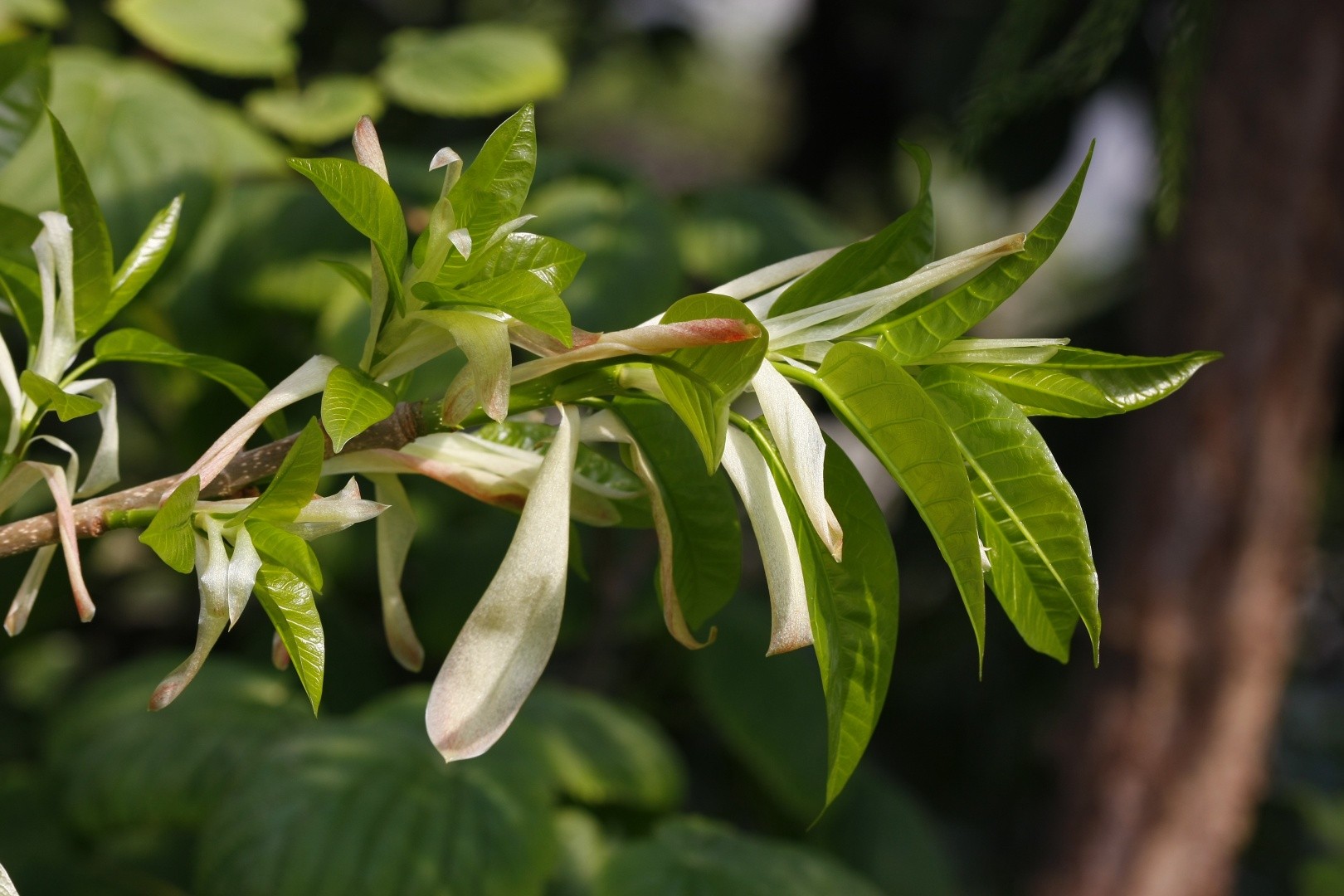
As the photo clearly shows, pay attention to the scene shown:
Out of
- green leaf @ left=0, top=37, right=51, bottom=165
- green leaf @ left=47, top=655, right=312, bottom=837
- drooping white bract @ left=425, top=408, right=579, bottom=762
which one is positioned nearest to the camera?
drooping white bract @ left=425, top=408, right=579, bottom=762

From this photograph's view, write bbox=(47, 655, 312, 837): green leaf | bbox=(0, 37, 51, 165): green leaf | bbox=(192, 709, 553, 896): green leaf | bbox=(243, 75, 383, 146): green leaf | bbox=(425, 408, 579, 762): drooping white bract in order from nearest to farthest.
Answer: bbox=(425, 408, 579, 762): drooping white bract < bbox=(0, 37, 51, 165): green leaf < bbox=(192, 709, 553, 896): green leaf < bbox=(47, 655, 312, 837): green leaf < bbox=(243, 75, 383, 146): green leaf

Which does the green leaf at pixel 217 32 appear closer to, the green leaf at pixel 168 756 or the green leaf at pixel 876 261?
the green leaf at pixel 168 756

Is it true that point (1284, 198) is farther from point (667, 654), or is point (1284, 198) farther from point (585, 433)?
point (585, 433)

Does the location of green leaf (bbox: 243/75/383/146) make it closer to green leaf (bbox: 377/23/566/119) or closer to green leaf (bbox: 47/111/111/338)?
green leaf (bbox: 377/23/566/119)

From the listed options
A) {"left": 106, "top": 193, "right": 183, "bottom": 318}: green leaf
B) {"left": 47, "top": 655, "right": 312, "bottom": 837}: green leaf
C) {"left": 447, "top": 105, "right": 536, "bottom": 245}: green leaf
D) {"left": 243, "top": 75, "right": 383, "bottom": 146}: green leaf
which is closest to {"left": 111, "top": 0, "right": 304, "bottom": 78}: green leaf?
{"left": 243, "top": 75, "right": 383, "bottom": 146}: green leaf

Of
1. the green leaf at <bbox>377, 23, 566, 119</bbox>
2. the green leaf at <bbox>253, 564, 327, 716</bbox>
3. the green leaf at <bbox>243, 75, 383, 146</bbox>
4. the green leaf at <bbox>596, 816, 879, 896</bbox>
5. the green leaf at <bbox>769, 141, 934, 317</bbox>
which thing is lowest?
the green leaf at <bbox>596, 816, 879, 896</bbox>

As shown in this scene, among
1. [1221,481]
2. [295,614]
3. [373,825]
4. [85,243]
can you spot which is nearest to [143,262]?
[85,243]

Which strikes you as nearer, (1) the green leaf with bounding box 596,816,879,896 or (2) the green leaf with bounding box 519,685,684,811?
(1) the green leaf with bounding box 596,816,879,896
